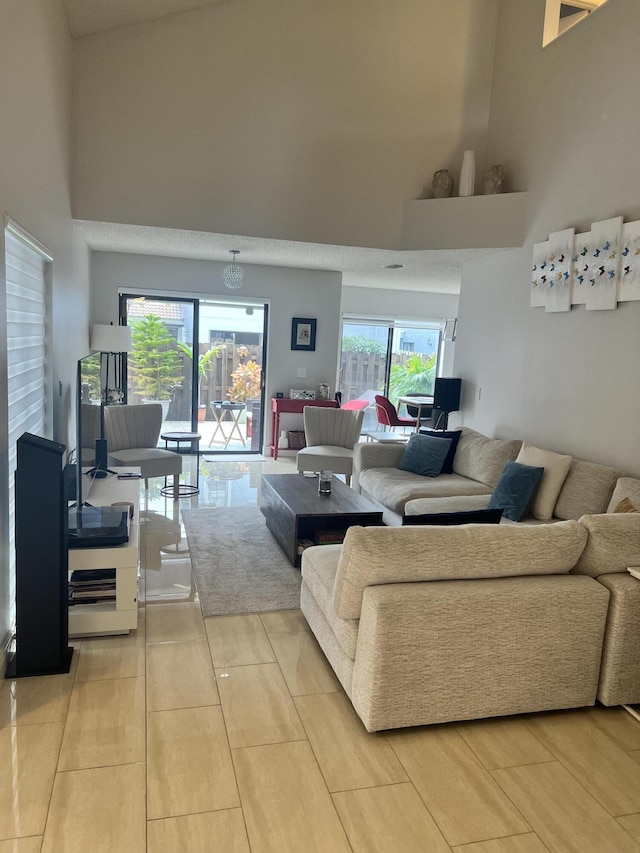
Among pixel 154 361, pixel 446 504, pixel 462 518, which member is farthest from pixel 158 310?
pixel 462 518

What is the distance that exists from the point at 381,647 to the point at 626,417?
2790mm

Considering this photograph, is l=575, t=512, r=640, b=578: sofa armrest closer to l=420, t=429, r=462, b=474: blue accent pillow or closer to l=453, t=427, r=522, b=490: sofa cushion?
l=453, t=427, r=522, b=490: sofa cushion

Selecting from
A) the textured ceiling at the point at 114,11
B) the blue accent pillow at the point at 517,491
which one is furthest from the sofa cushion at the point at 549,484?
the textured ceiling at the point at 114,11

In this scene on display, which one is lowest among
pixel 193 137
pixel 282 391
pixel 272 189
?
pixel 282 391

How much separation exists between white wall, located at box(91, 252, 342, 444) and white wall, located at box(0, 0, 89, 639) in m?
1.60

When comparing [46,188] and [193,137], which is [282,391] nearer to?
[193,137]

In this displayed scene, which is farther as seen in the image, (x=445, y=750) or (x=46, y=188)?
(x=46, y=188)

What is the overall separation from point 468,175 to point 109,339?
3996 millimetres

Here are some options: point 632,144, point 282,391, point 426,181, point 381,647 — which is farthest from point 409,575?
point 282,391

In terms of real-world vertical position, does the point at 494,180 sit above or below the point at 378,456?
above

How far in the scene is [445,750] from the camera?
2.35 m

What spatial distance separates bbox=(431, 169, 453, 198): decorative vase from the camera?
5.68 m

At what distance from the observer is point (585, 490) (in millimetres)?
4121

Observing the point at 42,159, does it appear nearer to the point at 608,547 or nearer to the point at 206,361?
the point at 608,547
